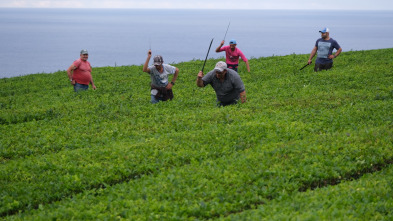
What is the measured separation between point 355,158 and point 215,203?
3657 mm

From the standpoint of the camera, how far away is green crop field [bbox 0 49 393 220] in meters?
8.76

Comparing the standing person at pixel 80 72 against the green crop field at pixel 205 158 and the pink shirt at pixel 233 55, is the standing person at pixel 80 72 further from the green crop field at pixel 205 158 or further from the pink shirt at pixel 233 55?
the pink shirt at pixel 233 55

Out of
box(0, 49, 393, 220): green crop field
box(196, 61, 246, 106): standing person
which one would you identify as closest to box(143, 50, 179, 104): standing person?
box(0, 49, 393, 220): green crop field

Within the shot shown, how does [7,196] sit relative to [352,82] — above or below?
below

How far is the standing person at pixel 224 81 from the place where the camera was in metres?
14.7

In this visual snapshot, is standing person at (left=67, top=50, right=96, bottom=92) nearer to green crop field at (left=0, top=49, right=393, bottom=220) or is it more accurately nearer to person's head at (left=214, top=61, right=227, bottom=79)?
green crop field at (left=0, top=49, right=393, bottom=220)

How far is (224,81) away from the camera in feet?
50.0

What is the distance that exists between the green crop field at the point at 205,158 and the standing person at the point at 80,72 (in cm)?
231

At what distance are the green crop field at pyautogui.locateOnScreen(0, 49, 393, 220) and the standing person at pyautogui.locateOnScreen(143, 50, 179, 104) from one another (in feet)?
1.92

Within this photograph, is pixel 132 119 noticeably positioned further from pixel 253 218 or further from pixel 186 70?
pixel 186 70

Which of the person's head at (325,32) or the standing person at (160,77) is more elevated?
the person's head at (325,32)

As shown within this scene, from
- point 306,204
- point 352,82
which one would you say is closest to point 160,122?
point 306,204

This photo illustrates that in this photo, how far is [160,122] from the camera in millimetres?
14836

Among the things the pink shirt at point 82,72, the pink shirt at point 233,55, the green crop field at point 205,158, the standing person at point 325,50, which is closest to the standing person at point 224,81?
the green crop field at point 205,158
